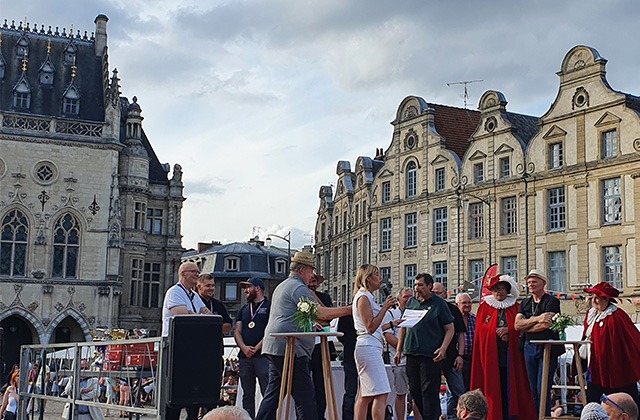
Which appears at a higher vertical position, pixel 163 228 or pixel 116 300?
pixel 163 228

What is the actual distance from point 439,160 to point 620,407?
32496mm

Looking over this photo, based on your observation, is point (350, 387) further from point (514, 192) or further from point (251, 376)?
point (514, 192)

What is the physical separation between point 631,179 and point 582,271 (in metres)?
3.92

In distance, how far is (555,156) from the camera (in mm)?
32688

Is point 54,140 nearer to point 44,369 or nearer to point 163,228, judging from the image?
point 163,228

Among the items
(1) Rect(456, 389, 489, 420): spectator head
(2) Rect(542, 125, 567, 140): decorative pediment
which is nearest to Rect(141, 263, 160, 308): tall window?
(2) Rect(542, 125, 567, 140): decorative pediment

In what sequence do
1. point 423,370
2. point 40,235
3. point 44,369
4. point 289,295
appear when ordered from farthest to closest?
point 40,235 < point 44,369 < point 423,370 < point 289,295

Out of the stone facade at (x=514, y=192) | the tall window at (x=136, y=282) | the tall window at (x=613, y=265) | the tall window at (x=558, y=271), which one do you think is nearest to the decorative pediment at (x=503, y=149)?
the stone facade at (x=514, y=192)

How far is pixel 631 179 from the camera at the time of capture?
2947cm

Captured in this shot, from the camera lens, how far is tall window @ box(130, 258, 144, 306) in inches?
1673

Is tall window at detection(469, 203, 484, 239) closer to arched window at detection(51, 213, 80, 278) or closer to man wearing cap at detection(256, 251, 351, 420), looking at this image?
arched window at detection(51, 213, 80, 278)

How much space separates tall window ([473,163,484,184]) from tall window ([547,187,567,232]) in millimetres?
3936

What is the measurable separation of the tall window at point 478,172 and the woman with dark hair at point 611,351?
27.9 metres

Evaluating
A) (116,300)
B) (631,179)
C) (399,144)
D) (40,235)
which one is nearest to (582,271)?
(631,179)
